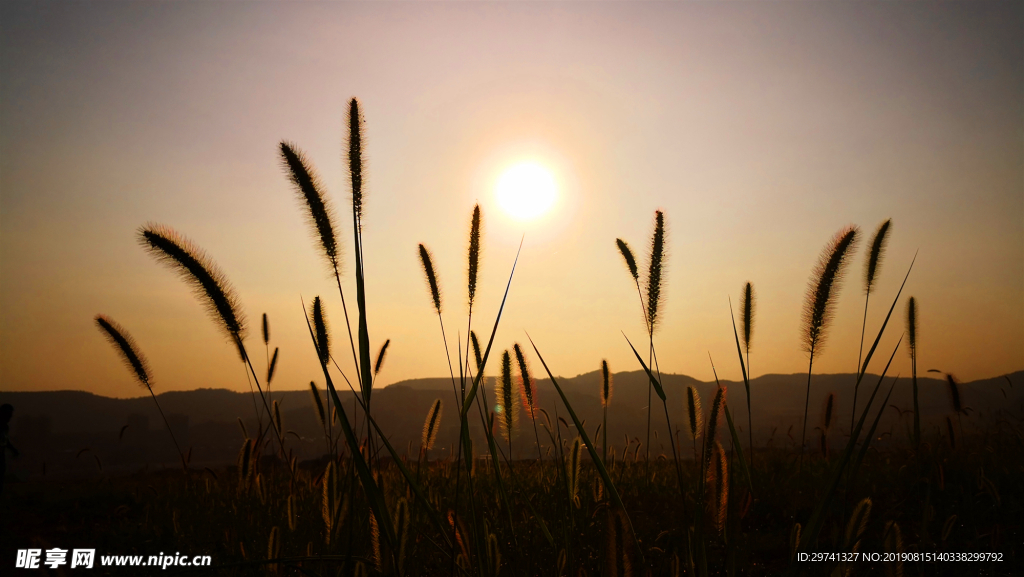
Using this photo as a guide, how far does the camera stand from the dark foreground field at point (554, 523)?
1779 mm

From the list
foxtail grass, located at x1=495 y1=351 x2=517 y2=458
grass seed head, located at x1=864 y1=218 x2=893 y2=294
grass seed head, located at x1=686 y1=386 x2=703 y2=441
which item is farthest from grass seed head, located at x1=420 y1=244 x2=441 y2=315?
grass seed head, located at x1=864 y1=218 x2=893 y2=294

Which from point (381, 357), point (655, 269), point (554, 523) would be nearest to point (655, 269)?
point (655, 269)

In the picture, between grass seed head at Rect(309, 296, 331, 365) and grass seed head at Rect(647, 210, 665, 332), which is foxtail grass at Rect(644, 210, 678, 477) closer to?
grass seed head at Rect(647, 210, 665, 332)

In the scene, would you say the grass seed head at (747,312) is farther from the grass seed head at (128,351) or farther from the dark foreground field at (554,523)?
the grass seed head at (128,351)

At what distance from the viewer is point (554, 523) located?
8.46ft

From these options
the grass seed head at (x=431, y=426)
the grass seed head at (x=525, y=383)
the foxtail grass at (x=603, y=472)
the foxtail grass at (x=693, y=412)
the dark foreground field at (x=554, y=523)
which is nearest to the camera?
the foxtail grass at (x=603, y=472)

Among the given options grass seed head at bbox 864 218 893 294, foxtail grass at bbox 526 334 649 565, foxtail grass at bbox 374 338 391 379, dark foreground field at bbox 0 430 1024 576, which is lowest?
dark foreground field at bbox 0 430 1024 576

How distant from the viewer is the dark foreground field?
1.78 m

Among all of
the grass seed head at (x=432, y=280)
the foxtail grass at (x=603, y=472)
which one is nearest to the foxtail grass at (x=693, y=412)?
the foxtail grass at (x=603, y=472)

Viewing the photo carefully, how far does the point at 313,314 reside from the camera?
9.06 feet

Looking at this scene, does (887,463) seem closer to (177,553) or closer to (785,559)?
(785,559)

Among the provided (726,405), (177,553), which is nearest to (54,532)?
(177,553)

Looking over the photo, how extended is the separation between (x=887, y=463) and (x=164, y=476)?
10161 millimetres

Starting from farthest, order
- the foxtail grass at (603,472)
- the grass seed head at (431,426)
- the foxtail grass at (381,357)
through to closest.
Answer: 1. the foxtail grass at (381,357)
2. the grass seed head at (431,426)
3. the foxtail grass at (603,472)
